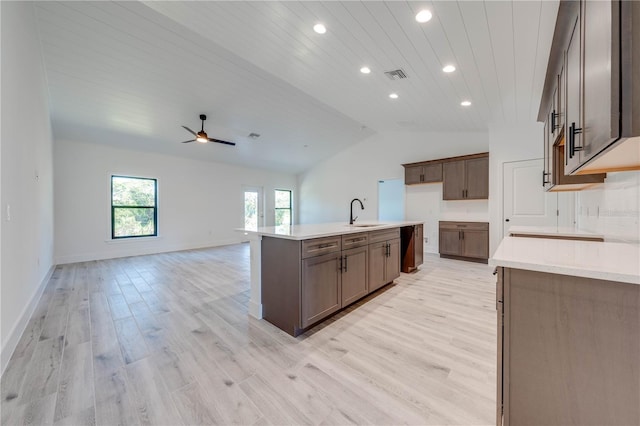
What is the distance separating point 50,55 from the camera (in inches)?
122

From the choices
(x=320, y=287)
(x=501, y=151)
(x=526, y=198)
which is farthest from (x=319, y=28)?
(x=526, y=198)

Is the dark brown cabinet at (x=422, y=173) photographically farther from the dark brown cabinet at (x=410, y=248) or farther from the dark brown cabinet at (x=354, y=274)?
the dark brown cabinet at (x=354, y=274)

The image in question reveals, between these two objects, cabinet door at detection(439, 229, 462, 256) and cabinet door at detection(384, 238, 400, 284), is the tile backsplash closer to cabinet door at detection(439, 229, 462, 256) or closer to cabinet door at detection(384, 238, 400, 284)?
cabinet door at detection(384, 238, 400, 284)

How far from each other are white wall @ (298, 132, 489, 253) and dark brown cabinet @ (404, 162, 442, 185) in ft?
1.02

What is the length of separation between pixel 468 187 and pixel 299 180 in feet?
19.0

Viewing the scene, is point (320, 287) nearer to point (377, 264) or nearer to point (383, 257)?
point (377, 264)

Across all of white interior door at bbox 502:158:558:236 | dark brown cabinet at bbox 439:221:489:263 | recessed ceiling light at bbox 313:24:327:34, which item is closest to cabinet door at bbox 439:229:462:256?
dark brown cabinet at bbox 439:221:489:263

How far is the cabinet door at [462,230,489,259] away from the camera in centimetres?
495

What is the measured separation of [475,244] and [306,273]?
14.1 ft

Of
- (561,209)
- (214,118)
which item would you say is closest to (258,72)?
(214,118)

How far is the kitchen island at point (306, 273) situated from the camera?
2.18 m

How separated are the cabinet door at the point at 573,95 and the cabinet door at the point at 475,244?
12.9 ft

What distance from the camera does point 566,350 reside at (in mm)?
938

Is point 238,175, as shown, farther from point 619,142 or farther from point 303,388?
point 619,142
